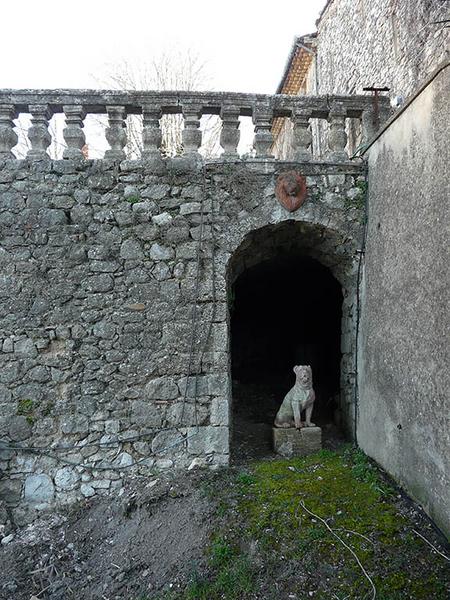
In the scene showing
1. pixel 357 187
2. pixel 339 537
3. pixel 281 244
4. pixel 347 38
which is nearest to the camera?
pixel 339 537

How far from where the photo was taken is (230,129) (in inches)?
191

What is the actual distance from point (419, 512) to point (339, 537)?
2.23ft

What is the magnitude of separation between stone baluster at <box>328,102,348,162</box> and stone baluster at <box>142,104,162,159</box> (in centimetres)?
179

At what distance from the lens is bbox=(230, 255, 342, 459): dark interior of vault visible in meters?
6.95

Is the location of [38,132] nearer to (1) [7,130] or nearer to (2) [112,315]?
(1) [7,130]

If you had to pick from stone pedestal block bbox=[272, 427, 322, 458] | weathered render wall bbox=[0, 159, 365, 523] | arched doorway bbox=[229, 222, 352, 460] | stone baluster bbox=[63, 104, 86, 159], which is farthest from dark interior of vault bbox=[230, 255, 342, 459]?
stone baluster bbox=[63, 104, 86, 159]

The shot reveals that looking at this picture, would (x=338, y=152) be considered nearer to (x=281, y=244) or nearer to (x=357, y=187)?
(x=357, y=187)

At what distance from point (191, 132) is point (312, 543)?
392cm

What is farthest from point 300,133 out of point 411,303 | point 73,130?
point 73,130

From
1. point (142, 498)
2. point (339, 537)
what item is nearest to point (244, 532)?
point (339, 537)

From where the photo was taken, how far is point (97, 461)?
461cm

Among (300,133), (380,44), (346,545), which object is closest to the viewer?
(346,545)

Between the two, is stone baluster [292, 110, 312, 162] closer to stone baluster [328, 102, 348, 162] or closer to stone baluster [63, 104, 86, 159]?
stone baluster [328, 102, 348, 162]

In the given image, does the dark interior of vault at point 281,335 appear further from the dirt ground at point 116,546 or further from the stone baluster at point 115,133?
the stone baluster at point 115,133
